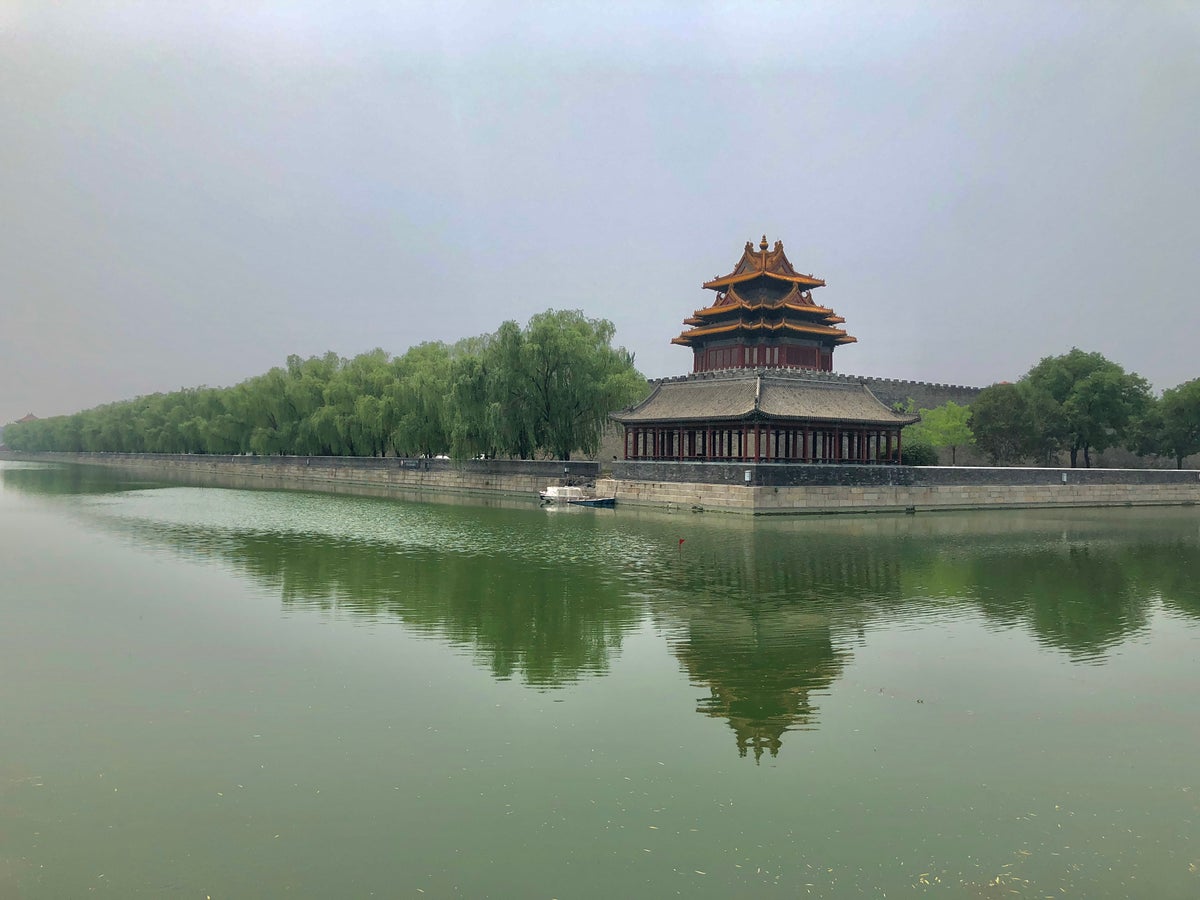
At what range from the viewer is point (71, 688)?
9812 mm

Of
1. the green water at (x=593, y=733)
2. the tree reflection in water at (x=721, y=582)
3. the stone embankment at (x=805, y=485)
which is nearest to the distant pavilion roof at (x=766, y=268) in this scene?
the stone embankment at (x=805, y=485)

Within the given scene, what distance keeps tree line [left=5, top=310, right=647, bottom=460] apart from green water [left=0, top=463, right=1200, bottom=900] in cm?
2575

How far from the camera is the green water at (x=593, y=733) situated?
234 inches

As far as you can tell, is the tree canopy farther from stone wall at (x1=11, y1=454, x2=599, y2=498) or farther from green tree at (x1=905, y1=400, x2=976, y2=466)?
stone wall at (x1=11, y1=454, x2=599, y2=498)

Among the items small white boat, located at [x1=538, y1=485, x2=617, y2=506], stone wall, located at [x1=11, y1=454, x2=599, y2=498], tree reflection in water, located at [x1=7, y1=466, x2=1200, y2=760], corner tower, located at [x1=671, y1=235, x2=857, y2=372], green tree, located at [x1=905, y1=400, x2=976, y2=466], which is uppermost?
corner tower, located at [x1=671, y1=235, x2=857, y2=372]

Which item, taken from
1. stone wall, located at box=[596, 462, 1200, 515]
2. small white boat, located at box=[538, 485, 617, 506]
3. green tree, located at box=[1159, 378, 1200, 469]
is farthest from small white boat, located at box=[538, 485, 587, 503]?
green tree, located at box=[1159, 378, 1200, 469]

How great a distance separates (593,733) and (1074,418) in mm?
48800

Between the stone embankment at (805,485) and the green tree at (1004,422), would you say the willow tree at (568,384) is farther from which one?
the green tree at (1004,422)

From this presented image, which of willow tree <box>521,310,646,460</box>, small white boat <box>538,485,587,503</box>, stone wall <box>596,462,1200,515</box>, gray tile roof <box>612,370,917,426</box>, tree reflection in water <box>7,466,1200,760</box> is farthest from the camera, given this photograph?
willow tree <box>521,310,646,460</box>

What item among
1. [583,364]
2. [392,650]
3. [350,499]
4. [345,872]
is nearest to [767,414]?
[583,364]

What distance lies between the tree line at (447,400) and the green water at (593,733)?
25755 mm

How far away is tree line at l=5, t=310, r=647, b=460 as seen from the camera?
4341 cm

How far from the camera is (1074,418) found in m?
49.6

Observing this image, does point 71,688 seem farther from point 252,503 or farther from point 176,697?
point 252,503
